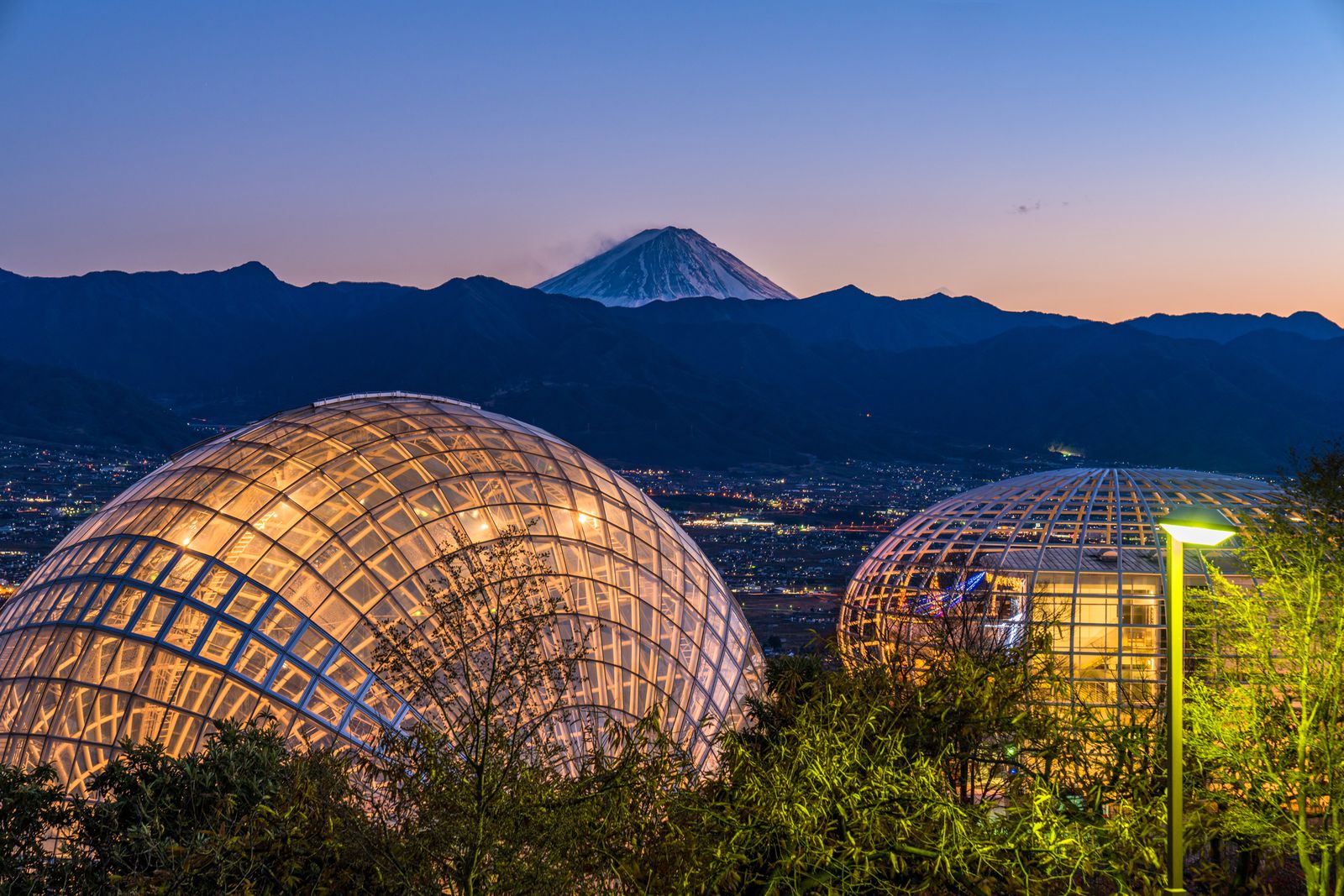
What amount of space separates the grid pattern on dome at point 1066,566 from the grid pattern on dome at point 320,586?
498 centimetres

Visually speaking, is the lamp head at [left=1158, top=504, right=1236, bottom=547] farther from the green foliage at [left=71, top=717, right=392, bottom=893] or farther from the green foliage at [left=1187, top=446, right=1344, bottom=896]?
the green foliage at [left=71, top=717, right=392, bottom=893]

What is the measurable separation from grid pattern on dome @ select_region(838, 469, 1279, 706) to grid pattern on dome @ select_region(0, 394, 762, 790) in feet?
16.3

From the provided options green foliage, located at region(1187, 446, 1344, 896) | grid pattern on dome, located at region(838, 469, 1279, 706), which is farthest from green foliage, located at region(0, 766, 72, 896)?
green foliage, located at region(1187, 446, 1344, 896)

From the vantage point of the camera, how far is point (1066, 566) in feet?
90.0

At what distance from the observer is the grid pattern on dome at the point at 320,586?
19.0 metres

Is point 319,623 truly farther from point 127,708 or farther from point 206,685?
point 127,708

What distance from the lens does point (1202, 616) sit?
64.1ft

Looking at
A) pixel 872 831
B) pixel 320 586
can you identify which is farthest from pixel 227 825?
pixel 320 586

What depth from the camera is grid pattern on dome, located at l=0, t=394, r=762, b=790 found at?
62.4ft

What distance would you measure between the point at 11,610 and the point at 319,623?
7.99 meters

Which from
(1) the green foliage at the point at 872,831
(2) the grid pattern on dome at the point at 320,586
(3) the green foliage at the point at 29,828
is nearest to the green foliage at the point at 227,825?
(3) the green foliage at the point at 29,828

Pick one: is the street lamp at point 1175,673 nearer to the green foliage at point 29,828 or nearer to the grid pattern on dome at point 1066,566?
the grid pattern on dome at point 1066,566

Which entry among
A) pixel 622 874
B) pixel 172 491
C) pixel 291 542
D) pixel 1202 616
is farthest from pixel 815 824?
pixel 172 491

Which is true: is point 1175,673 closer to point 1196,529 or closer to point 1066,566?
point 1196,529
